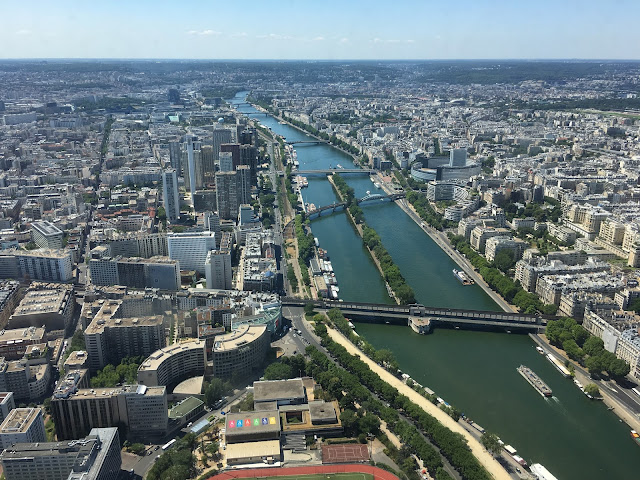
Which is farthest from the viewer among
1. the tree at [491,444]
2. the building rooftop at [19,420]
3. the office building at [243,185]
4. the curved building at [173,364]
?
the office building at [243,185]

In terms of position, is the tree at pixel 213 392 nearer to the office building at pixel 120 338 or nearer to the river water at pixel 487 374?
the office building at pixel 120 338

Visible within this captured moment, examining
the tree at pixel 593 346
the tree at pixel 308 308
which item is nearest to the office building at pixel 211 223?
the tree at pixel 308 308

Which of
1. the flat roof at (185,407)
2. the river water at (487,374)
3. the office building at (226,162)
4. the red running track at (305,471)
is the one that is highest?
the office building at (226,162)

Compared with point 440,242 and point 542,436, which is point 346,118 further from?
point 542,436

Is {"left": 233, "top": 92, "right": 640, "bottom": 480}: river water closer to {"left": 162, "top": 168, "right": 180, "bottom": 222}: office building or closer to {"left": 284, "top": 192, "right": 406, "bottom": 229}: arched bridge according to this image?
{"left": 284, "top": 192, "right": 406, "bottom": 229}: arched bridge

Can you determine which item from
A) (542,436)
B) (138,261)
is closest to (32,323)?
(138,261)

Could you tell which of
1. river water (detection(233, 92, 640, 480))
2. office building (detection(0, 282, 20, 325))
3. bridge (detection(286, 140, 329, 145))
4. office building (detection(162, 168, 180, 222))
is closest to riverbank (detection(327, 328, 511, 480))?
river water (detection(233, 92, 640, 480))
